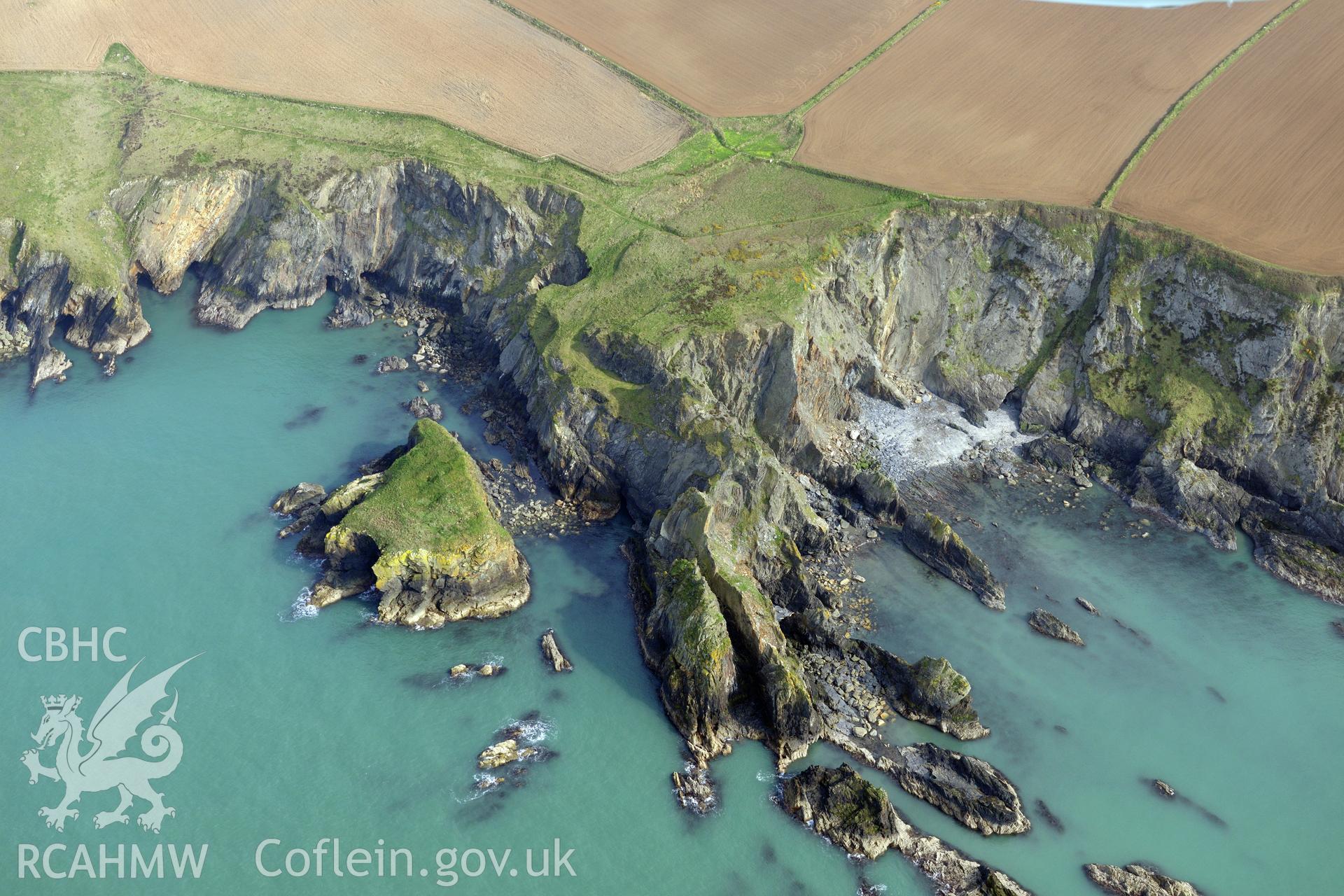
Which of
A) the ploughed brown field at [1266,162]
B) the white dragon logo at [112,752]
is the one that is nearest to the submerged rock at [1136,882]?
the white dragon logo at [112,752]

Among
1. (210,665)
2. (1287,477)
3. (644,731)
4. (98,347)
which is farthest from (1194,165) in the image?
(98,347)

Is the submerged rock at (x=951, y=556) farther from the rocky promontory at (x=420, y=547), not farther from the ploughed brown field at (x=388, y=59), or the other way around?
the ploughed brown field at (x=388, y=59)

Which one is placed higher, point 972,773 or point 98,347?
point 972,773

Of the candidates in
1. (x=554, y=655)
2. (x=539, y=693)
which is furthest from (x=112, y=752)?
(x=554, y=655)

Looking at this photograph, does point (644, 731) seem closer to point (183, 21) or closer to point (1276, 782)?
point (1276, 782)

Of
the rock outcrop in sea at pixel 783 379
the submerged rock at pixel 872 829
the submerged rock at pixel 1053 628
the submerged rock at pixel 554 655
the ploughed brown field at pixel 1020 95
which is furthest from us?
the ploughed brown field at pixel 1020 95
